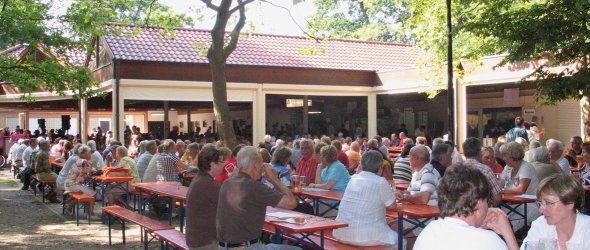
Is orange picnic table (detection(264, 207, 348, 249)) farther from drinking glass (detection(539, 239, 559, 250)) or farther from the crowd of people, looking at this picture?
drinking glass (detection(539, 239, 559, 250))

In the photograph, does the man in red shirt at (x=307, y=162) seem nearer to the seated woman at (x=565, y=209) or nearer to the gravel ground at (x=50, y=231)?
the gravel ground at (x=50, y=231)

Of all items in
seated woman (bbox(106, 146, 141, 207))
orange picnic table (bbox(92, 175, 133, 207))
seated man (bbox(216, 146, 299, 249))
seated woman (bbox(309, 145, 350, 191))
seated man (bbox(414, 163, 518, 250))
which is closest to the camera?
seated man (bbox(414, 163, 518, 250))

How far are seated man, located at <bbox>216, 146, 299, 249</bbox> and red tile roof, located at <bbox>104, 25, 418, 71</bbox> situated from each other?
40.6ft

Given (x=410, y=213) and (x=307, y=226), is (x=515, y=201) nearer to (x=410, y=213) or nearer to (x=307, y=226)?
(x=410, y=213)

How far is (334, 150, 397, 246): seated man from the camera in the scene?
5250 mm

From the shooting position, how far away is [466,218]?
2533mm

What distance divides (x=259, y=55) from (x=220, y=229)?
15.8 m

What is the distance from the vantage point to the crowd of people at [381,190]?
2.57 metres

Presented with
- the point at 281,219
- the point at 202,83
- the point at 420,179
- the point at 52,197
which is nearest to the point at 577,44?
the point at 420,179

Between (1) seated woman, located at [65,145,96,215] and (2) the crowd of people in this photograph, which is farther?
(1) seated woman, located at [65,145,96,215]

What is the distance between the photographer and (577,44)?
8.26m

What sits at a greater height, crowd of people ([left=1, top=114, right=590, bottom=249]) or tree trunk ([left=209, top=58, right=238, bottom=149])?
tree trunk ([left=209, top=58, right=238, bottom=149])

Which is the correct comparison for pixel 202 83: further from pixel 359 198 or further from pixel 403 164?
pixel 359 198

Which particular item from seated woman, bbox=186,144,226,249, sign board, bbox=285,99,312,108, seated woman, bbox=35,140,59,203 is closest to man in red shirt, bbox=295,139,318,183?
seated woman, bbox=186,144,226,249
